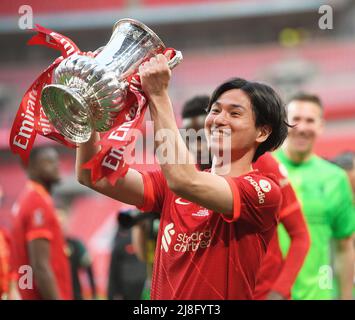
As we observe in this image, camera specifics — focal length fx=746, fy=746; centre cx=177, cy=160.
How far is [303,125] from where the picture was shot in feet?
15.7

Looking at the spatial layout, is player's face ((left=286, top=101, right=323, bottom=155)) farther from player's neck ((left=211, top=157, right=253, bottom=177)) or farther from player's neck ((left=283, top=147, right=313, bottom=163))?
player's neck ((left=211, top=157, right=253, bottom=177))

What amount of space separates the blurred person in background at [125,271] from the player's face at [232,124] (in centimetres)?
370

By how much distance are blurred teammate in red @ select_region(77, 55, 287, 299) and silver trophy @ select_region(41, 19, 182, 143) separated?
187mm

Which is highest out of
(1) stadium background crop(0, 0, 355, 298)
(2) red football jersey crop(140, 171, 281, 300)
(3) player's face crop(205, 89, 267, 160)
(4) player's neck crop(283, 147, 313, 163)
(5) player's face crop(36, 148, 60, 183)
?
(1) stadium background crop(0, 0, 355, 298)

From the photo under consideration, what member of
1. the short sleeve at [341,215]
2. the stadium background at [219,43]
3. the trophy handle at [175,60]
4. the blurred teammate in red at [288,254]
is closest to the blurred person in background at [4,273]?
the blurred teammate in red at [288,254]

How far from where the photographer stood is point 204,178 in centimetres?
246

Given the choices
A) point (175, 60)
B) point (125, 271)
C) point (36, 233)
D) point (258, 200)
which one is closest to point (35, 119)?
point (175, 60)

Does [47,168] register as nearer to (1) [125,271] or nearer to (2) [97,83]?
(1) [125,271]

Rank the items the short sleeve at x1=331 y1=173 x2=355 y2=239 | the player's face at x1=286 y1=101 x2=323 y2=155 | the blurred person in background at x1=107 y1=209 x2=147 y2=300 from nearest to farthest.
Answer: the short sleeve at x1=331 y1=173 x2=355 y2=239, the player's face at x1=286 y1=101 x2=323 y2=155, the blurred person in background at x1=107 y1=209 x2=147 y2=300

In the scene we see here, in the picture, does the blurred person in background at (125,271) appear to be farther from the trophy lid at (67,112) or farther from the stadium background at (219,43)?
the stadium background at (219,43)

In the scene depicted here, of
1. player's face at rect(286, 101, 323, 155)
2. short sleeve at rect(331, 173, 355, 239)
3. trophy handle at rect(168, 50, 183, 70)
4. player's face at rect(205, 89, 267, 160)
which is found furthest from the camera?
player's face at rect(286, 101, 323, 155)

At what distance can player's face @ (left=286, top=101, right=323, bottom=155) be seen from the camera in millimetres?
4790

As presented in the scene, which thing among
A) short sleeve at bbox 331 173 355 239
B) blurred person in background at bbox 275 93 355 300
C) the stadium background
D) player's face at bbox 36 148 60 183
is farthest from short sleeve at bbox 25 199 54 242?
the stadium background

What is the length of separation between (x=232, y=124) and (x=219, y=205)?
33 cm
